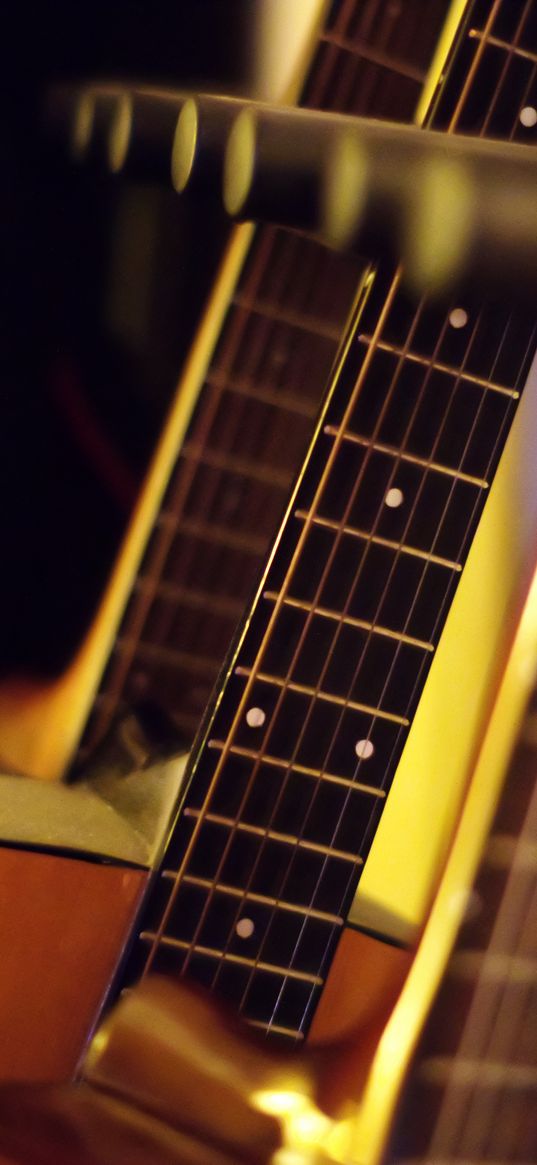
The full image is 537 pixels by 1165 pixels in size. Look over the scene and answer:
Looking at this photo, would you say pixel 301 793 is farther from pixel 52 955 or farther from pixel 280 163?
pixel 280 163

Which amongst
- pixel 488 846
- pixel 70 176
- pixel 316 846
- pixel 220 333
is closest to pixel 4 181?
pixel 70 176

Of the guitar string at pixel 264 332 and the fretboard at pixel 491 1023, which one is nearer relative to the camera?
the fretboard at pixel 491 1023

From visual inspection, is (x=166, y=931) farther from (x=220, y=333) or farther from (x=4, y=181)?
(x=4, y=181)

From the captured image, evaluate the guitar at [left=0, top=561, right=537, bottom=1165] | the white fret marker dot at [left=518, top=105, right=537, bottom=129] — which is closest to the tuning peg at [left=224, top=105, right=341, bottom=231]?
the guitar at [left=0, top=561, right=537, bottom=1165]

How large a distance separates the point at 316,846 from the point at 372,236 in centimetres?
37

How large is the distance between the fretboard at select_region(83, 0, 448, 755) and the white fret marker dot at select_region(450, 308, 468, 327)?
0.22m

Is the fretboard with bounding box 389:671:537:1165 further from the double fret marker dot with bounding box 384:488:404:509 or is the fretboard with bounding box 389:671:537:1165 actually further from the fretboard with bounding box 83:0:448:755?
the fretboard with bounding box 83:0:448:755

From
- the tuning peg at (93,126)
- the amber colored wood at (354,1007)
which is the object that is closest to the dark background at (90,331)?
the tuning peg at (93,126)

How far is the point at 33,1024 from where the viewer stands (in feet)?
1.77

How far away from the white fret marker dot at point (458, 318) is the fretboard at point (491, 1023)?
27 cm

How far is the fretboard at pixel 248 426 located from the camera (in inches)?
28.7

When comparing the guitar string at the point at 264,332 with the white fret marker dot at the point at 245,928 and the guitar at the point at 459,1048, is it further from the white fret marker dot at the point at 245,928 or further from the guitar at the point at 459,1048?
the guitar at the point at 459,1048

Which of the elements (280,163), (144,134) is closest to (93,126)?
(144,134)

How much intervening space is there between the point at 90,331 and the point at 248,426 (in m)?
0.15
